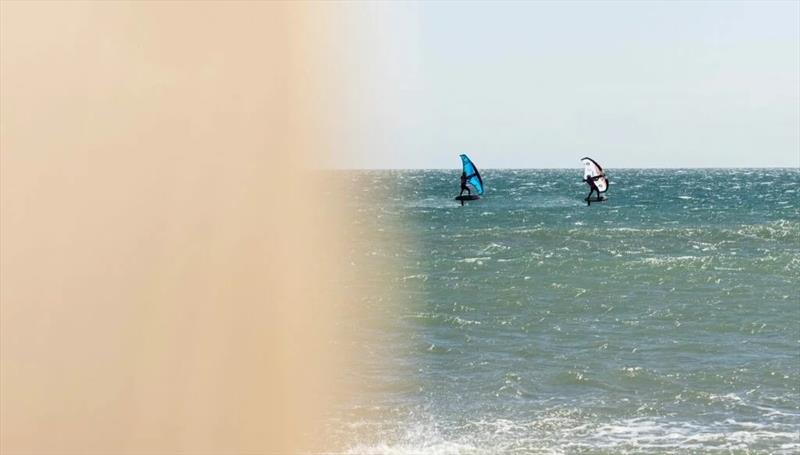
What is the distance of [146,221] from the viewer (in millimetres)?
10016

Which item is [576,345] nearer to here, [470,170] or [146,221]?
[146,221]

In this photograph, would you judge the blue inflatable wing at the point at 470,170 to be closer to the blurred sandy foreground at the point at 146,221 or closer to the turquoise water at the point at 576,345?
the turquoise water at the point at 576,345

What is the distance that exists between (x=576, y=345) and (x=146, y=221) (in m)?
15.3

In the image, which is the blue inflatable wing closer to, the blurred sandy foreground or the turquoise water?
the turquoise water

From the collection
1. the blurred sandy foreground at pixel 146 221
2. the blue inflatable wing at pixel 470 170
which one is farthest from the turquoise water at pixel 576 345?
the blue inflatable wing at pixel 470 170

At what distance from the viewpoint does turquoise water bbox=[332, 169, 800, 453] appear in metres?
16.7

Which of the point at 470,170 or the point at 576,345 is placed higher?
the point at 470,170

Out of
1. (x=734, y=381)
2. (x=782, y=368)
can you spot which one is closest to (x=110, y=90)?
(x=734, y=381)

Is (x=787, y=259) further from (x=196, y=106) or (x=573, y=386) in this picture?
(x=196, y=106)

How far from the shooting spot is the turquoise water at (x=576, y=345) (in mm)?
16672

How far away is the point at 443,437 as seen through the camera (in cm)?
1648

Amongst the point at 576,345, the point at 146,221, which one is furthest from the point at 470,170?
the point at 146,221

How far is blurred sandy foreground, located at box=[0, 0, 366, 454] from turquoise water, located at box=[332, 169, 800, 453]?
2.20 metres

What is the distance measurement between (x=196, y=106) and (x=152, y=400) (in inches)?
110
